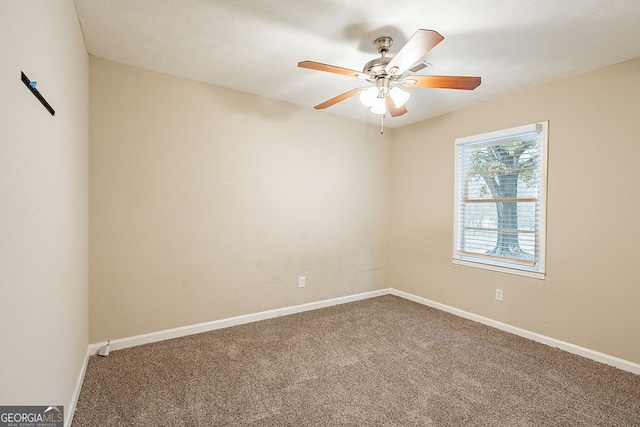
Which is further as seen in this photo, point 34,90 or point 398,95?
point 398,95

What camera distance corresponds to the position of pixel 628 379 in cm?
219

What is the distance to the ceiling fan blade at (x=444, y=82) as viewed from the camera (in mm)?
1870

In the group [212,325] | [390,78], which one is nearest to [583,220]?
[390,78]

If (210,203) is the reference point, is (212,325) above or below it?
below

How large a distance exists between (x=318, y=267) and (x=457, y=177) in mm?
1984

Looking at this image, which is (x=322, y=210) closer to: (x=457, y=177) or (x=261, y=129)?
(x=261, y=129)

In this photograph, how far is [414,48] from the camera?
63.2 inches

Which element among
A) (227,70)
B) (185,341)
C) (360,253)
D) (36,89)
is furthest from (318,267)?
(36,89)

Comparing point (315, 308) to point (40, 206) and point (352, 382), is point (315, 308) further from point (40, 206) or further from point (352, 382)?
point (40, 206)

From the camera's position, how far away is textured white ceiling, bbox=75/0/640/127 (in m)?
1.77

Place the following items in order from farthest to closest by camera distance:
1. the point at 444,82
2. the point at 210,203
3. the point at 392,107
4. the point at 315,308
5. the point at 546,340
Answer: the point at 315,308, the point at 210,203, the point at 546,340, the point at 392,107, the point at 444,82

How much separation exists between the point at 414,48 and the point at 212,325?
287cm

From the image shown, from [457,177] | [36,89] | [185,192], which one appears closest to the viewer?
[36,89]

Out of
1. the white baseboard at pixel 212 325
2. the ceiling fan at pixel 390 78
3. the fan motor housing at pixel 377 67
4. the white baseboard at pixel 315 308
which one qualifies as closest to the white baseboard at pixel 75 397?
the white baseboard at pixel 315 308
